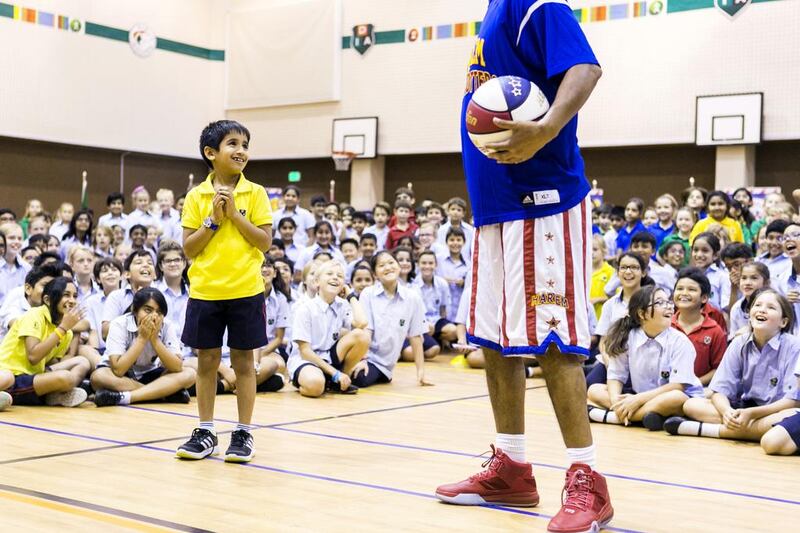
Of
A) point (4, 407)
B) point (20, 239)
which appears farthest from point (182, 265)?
point (20, 239)

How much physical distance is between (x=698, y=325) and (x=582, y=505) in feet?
11.9

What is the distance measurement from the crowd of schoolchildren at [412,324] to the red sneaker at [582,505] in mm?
2164

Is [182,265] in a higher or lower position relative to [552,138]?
lower

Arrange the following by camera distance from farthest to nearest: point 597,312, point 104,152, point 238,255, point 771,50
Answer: point 104,152 < point 771,50 < point 597,312 < point 238,255

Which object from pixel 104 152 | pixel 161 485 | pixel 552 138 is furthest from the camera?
pixel 104 152

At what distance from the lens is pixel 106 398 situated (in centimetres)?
578

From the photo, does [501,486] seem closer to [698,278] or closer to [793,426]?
[793,426]

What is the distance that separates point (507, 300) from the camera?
2994 millimetres

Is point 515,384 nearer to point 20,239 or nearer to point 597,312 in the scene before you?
point 597,312

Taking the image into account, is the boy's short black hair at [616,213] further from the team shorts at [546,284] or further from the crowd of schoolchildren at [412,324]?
the team shorts at [546,284]

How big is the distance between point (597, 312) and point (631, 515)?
5.38 meters

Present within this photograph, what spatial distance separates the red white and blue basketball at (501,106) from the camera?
9.21 feet

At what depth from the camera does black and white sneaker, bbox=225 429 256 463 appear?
158 inches

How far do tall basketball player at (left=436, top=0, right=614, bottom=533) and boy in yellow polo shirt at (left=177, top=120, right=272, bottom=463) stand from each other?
1.34m
